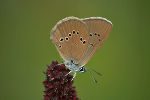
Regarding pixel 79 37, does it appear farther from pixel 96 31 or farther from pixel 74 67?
pixel 74 67

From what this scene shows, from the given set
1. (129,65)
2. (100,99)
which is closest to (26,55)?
(100,99)

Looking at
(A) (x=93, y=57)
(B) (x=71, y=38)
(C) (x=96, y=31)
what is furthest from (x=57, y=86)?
(A) (x=93, y=57)

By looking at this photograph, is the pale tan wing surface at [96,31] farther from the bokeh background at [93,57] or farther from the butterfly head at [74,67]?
the bokeh background at [93,57]

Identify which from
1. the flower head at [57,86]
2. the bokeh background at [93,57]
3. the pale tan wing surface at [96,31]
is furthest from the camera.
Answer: the bokeh background at [93,57]

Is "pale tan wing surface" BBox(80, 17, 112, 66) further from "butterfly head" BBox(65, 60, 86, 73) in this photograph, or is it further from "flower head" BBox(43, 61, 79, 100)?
"flower head" BBox(43, 61, 79, 100)

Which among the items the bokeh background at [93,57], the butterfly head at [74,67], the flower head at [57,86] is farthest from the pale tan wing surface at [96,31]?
the bokeh background at [93,57]

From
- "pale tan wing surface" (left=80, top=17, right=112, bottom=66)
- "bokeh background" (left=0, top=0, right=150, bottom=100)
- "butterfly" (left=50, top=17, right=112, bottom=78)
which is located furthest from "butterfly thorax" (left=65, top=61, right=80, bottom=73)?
"bokeh background" (left=0, top=0, right=150, bottom=100)

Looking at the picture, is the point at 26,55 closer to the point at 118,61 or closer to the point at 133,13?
the point at 118,61
